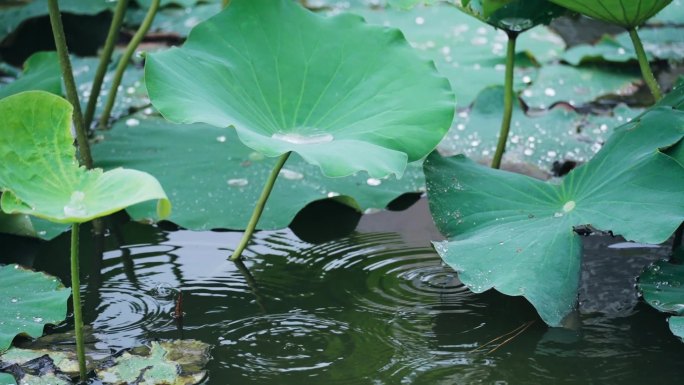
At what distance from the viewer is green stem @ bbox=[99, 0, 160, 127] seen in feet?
7.15

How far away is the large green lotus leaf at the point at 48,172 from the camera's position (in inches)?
46.6

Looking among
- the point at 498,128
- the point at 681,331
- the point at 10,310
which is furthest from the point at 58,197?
the point at 498,128

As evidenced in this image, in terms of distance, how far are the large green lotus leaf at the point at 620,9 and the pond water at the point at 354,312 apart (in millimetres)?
465

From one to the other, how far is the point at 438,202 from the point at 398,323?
27cm

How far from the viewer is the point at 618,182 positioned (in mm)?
1610

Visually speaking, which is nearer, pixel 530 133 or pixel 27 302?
pixel 27 302

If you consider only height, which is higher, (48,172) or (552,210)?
(48,172)

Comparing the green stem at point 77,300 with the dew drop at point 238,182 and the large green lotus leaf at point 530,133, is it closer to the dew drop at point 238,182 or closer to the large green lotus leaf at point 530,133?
the dew drop at point 238,182

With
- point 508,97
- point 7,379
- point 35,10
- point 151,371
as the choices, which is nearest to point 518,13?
point 508,97

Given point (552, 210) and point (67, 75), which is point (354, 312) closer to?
point (552, 210)

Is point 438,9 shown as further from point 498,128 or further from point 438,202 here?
point 438,202

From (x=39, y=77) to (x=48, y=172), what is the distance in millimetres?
918

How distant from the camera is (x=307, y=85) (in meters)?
1.81

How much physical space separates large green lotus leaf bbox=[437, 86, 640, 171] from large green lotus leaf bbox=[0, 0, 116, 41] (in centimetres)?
155
